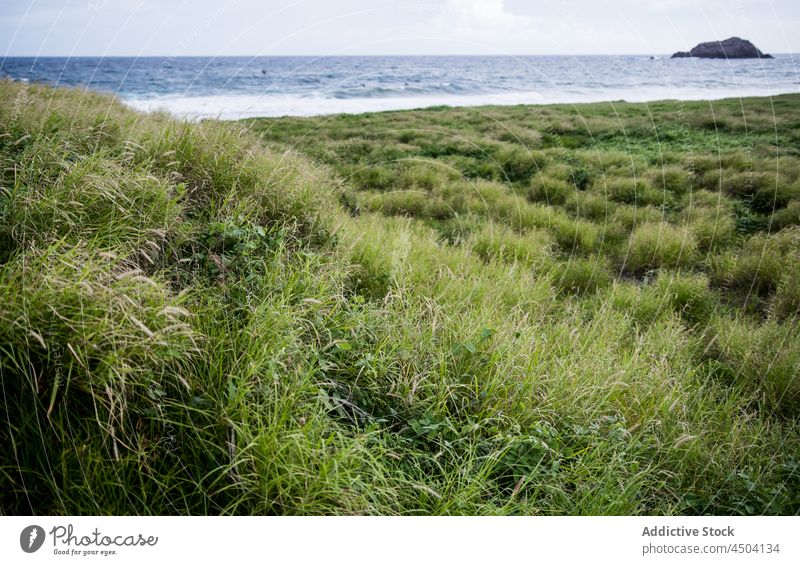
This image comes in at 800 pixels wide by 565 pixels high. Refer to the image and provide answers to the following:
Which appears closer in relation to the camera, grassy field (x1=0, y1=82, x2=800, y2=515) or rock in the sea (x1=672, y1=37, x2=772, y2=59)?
grassy field (x1=0, y1=82, x2=800, y2=515)

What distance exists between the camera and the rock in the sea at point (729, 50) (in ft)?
12.4

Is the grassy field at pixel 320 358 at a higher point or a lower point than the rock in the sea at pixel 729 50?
lower

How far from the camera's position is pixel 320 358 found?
249cm

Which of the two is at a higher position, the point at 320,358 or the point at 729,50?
the point at 729,50

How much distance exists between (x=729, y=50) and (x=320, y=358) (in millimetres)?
4392

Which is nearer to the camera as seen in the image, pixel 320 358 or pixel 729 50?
pixel 320 358

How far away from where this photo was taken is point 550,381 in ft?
8.55

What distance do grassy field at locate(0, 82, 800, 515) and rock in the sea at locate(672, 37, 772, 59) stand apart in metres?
1.89

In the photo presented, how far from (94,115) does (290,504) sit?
3756 millimetres

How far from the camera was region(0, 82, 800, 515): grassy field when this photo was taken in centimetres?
191

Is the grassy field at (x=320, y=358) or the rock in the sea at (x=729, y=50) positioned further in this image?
the rock in the sea at (x=729, y=50)

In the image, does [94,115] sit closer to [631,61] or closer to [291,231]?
[291,231]

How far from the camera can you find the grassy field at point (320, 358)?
1.91 meters

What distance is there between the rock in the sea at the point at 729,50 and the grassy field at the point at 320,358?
1888 mm
